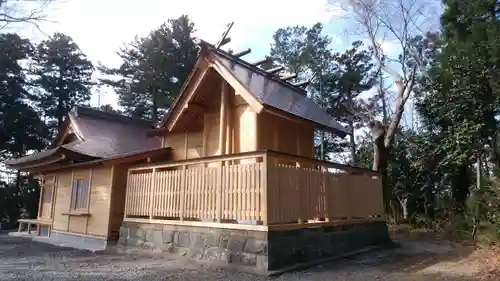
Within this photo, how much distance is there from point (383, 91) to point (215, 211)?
18.2 meters

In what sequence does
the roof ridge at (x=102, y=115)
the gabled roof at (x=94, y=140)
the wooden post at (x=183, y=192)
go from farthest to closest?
the roof ridge at (x=102, y=115) → the gabled roof at (x=94, y=140) → the wooden post at (x=183, y=192)

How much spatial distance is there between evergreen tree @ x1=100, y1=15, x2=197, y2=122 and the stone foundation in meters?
16.7

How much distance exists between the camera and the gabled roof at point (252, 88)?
8602 millimetres

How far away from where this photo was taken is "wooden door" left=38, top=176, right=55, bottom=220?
14.0m

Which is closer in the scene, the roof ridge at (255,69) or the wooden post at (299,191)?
the wooden post at (299,191)

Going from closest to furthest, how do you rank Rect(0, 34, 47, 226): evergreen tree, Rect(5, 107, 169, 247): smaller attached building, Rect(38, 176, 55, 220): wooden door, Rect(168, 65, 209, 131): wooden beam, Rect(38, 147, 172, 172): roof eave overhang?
Rect(168, 65, 209, 131): wooden beam → Rect(38, 147, 172, 172): roof eave overhang → Rect(5, 107, 169, 247): smaller attached building → Rect(38, 176, 55, 220): wooden door → Rect(0, 34, 47, 226): evergreen tree

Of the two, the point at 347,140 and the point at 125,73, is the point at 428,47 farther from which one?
the point at 125,73

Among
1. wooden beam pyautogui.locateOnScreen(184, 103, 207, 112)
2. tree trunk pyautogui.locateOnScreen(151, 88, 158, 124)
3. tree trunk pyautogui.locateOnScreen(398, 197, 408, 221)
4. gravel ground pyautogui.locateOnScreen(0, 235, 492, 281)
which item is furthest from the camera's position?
tree trunk pyautogui.locateOnScreen(151, 88, 158, 124)

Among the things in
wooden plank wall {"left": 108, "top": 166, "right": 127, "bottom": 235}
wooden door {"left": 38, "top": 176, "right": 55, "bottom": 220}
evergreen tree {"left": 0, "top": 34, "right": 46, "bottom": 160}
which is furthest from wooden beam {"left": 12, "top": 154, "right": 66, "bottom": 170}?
evergreen tree {"left": 0, "top": 34, "right": 46, "bottom": 160}

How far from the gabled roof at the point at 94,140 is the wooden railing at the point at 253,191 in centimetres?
266

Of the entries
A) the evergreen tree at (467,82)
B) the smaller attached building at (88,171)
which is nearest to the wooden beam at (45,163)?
the smaller attached building at (88,171)

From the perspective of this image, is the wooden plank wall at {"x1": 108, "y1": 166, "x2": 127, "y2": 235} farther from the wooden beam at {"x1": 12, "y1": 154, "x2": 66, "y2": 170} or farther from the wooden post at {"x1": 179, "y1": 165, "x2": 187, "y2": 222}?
the wooden post at {"x1": 179, "y1": 165, "x2": 187, "y2": 222}

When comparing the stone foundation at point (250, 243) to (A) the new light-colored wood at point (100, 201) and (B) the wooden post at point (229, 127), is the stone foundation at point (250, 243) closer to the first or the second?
(A) the new light-colored wood at point (100, 201)

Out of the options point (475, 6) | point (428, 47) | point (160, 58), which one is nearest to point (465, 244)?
point (475, 6)
